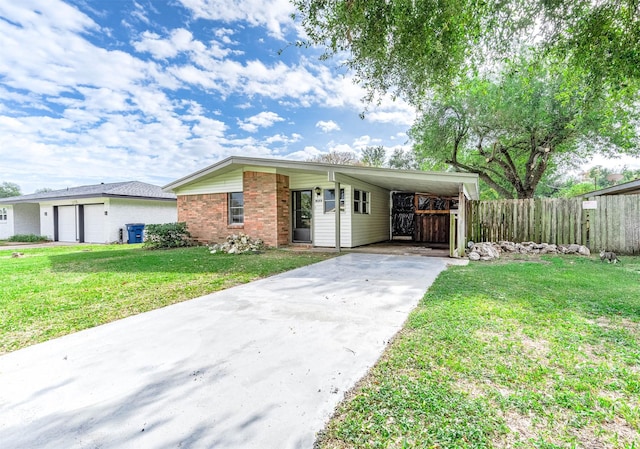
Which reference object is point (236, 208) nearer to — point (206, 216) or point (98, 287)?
point (206, 216)

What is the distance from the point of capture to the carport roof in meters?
8.23

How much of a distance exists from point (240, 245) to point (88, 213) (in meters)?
12.0

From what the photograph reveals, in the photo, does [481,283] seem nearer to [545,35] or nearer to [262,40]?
[545,35]

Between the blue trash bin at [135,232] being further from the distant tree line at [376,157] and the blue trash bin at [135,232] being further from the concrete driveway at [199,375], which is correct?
the distant tree line at [376,157]

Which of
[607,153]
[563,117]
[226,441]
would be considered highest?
[563,117]

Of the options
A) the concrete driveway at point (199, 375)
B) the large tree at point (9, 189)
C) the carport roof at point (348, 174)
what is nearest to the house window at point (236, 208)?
the carport roof at point (348, 174)

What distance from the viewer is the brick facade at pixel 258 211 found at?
37.5ft

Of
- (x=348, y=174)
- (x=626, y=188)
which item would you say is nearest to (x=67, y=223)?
(x=348, y=174)

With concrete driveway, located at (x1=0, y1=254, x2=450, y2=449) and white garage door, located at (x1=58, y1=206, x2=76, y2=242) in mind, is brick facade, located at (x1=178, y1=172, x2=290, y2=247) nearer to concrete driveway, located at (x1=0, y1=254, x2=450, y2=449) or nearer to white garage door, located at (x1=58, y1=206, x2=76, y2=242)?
concrete driveway, located at (x1=0, y1=254, x2=450, y2=449)

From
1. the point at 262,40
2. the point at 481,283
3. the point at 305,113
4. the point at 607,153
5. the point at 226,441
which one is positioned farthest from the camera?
the point at 305,113

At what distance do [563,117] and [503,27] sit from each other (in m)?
10.5

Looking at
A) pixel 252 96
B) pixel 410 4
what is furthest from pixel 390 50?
pixel 252 96

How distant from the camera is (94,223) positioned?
55.2ft

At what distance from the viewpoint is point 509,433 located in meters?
1.72
